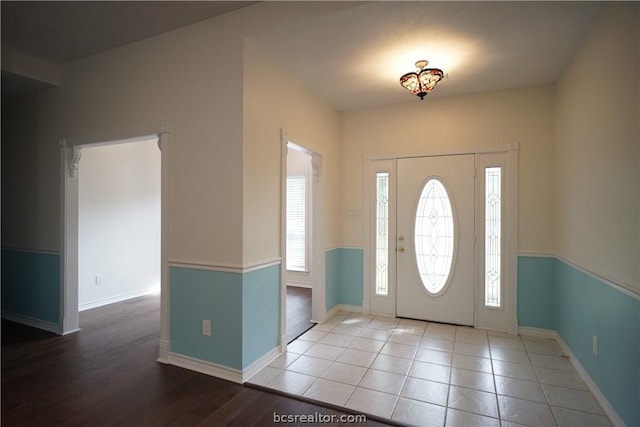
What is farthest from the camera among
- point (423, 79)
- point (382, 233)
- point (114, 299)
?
point (114, 299)

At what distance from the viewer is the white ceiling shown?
2.32 metres

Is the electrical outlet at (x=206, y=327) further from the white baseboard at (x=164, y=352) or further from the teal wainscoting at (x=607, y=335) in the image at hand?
the teal wainscoting at (x=607, y=335)

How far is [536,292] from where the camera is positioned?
357 cm

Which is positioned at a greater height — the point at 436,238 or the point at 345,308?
the point at 436,238

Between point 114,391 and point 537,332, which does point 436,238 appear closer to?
point 537,332

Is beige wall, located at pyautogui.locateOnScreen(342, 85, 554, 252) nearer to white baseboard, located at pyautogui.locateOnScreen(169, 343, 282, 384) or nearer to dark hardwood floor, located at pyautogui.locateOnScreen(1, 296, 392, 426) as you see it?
white baseboard, located at pyautogui.locateOnScreen(169, 343, 282, 384)

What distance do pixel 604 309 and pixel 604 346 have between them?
252 millimetres

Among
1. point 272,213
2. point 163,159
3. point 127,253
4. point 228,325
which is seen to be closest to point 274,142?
point 272,213

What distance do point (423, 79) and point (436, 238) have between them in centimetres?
194

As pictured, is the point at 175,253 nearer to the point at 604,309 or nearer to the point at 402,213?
the point at 402,213

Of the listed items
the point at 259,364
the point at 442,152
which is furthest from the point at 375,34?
the point at 259,364

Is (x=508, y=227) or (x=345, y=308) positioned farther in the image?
(x=345, y=308)

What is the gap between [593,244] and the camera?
7.95ft

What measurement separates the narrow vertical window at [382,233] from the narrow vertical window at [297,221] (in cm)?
196
